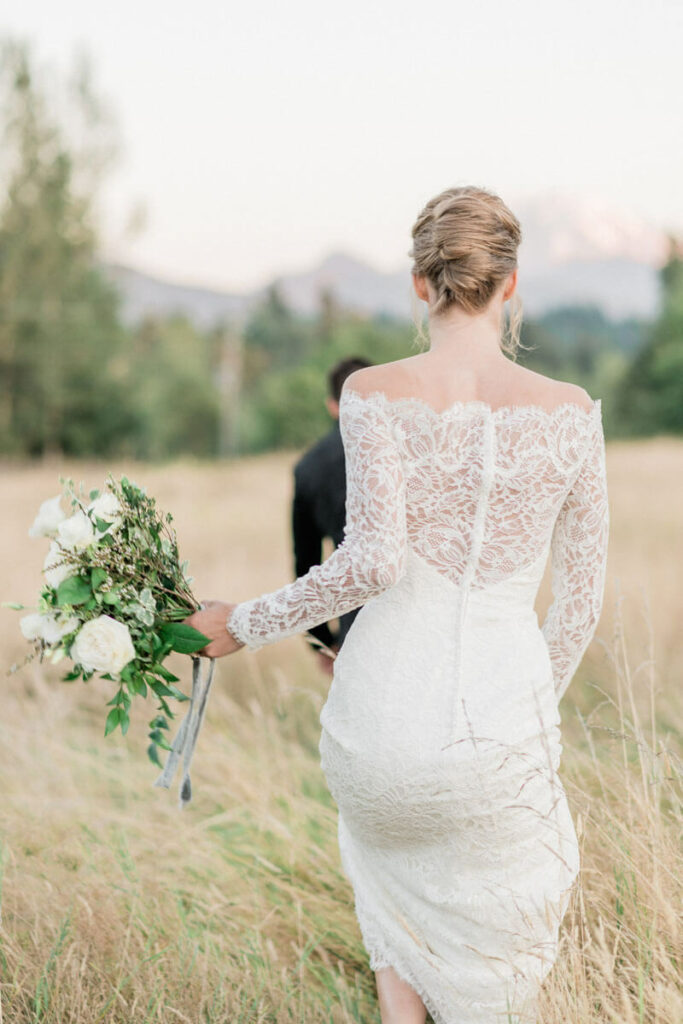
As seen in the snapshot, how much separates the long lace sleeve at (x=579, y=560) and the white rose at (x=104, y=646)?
114 centimetres

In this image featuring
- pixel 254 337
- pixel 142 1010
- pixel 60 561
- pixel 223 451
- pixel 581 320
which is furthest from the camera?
pixel 581 320

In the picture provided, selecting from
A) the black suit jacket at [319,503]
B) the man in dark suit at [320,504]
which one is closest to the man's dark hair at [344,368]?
the man in dark suit at [320,504]

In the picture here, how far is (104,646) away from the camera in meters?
2.37

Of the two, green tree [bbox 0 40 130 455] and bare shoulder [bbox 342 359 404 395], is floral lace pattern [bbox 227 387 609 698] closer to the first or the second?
bare shoulder [bbox 342 359 404 395]

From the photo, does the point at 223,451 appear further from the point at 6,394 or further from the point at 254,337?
the point at 254,337

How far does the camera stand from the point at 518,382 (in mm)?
2314

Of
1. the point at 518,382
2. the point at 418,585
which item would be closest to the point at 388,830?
the point at 418,585

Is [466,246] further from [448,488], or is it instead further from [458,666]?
[458,666]

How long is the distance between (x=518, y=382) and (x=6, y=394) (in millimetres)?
27451

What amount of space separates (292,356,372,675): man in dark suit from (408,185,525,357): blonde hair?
1530 millimetres

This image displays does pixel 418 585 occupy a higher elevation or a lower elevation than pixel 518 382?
lower

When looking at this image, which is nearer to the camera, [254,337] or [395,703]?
[395,703]

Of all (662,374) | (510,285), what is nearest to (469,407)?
(510,285)

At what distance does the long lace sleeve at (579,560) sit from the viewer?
2.40 metres
